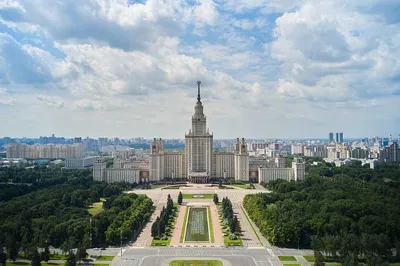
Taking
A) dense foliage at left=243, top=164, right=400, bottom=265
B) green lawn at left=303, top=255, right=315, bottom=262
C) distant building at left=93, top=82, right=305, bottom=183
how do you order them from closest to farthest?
dense foliage at left=243, top=164, right=400, bottom=265 < green lawn at left=303, top=255, right=315, bottom=262 < distant building at left=93, top=82, right=305, bottom=183

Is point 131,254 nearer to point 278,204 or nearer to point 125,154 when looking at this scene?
point 278,204

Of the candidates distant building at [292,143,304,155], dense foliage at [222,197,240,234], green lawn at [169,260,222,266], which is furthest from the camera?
distant building at [292,143,304,155]

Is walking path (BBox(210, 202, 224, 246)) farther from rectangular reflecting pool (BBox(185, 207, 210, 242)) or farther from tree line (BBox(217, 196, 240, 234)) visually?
tree line (BBox(217, 196, 240, 234))

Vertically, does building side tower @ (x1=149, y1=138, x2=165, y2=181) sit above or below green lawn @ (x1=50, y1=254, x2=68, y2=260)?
above

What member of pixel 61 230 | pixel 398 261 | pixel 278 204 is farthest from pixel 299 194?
pixel 61 230

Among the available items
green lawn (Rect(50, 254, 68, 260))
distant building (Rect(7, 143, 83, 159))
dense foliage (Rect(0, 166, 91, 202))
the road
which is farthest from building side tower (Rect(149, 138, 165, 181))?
distant building (Rect(7, 143, 83, 159))

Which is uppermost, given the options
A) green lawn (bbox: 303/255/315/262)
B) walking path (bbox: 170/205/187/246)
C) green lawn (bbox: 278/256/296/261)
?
walking path (bbox: 170/205/187/246)

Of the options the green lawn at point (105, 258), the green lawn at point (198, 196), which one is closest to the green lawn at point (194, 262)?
the green lawn at point (105, 258)
